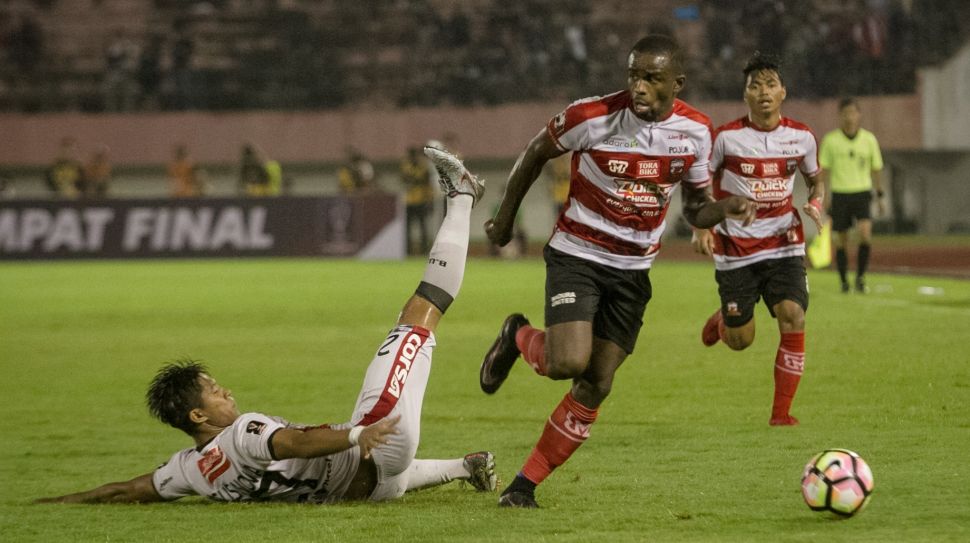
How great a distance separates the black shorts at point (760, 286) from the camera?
904cm

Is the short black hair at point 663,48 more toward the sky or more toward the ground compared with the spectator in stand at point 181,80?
more toward the sky

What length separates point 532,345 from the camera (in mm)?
7332

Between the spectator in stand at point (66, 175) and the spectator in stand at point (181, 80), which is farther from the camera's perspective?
the spectator in stand at point (181, 80)

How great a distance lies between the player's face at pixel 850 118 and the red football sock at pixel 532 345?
10361 mm

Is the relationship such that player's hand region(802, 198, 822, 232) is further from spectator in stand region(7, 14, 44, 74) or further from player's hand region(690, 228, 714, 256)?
spectator in stand region(7, 14, 44, 74)

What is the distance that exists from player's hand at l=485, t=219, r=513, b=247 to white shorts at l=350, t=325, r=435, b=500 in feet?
1.81

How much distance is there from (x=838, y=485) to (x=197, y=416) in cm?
287

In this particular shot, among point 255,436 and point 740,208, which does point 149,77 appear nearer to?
point 255,436

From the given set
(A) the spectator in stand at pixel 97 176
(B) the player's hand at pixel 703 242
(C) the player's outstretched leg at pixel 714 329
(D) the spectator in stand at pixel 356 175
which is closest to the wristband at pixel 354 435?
(B) the player's hand at pixel 703 242

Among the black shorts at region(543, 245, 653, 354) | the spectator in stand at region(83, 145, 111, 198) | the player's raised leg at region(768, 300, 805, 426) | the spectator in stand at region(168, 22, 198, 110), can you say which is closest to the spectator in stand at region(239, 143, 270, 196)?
the spectator in stand at region(83, 145, 111, 198)

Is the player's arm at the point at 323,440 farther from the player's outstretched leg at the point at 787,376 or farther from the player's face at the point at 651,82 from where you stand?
the player's outstretched leg at the point at 787,376

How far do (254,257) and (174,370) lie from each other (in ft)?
76.2

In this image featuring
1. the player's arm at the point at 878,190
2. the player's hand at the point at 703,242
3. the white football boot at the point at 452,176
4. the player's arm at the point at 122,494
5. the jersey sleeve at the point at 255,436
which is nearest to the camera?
the jersey sleeve at the point at 255,436

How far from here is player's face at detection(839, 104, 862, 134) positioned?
1692cm
